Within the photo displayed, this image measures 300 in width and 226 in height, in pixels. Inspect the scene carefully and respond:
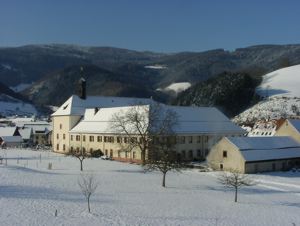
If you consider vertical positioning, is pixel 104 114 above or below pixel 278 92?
below

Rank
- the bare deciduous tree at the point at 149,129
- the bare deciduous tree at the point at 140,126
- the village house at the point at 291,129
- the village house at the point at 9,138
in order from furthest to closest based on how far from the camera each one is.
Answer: the village house at the point at 9,138, the village house at the point at 291,129, the bare deciduous tree at the point at 140,126, the bare deciduous tree at the point at 149,129

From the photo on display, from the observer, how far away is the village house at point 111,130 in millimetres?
71000

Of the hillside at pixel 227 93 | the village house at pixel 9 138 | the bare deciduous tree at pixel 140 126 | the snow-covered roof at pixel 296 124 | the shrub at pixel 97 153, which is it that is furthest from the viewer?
the hillside at pixel 227 93

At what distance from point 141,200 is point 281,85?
155626 mm

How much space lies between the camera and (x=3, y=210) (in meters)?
28.8

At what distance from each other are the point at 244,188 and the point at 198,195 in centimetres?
723

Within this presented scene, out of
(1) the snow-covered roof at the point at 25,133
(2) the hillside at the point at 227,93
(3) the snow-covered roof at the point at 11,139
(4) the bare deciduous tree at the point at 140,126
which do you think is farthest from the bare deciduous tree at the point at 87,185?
(2) the hillside at the point at 227,93

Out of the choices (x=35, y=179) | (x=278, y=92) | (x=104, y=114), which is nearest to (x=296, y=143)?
(x=104, y=114)

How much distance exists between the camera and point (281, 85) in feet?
599

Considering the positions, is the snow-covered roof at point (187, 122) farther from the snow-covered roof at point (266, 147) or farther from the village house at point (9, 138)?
the village house at point (9, 138)

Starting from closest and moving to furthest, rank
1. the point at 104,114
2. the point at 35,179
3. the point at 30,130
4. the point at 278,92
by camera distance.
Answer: the point at 35,179 → the point at 104,114 → the point at 30,130 → the point at 278,92

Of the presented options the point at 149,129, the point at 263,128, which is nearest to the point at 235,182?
the point at 149,129

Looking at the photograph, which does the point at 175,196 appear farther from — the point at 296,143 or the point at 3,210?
the point at 296,143

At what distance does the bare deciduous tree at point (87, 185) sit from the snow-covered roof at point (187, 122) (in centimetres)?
2556
